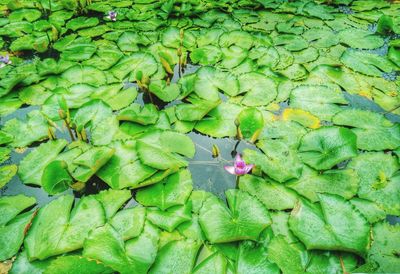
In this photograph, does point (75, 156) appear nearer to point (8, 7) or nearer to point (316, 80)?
point (316, 80)

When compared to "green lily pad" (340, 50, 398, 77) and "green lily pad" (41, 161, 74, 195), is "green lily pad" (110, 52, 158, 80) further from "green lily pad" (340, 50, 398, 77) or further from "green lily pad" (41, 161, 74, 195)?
"green lily pad" (340, 50, 398, 77)

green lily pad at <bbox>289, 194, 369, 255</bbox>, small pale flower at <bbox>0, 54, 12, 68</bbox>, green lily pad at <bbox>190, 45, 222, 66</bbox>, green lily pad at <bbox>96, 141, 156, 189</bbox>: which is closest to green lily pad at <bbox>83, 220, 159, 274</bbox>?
green lily pad at <bbox>96, 141, 156, 189</bbox>

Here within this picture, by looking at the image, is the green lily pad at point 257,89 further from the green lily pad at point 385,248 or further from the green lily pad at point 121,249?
the green lily pad at point 121,249

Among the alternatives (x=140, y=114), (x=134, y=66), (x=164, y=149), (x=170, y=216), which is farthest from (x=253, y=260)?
(x=134, y=66)

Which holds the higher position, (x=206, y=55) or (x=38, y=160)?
(x=206, y=55)

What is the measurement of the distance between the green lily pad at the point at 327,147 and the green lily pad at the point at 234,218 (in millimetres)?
479

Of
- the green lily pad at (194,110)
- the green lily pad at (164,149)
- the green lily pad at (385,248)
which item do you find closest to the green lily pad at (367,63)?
the green lily pad at (194,110)

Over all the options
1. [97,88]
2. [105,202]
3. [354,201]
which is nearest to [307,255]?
[354,201]

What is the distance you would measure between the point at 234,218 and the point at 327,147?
0.75 meters

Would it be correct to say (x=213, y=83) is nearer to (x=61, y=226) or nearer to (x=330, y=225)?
(x=330, y=225)

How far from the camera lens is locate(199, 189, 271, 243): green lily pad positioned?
1409 millimetres

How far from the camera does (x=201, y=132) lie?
204 centimetres

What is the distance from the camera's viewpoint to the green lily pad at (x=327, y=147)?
1713 millimetres

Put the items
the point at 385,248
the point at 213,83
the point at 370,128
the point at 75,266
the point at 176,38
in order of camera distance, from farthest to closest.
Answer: the point at 176,38 < the point at 213,83 < the point at 370,128 < the point at 385,248 < the point at 75,266
